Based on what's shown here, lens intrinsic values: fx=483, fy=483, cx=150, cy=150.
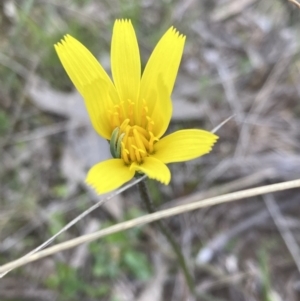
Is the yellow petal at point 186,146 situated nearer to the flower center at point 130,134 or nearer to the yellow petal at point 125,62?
A: the flower center at point 130,134

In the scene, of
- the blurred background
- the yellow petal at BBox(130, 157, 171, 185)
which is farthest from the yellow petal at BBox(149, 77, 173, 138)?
the blurred background

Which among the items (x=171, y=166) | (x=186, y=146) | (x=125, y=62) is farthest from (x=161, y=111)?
(x=171, y=166)

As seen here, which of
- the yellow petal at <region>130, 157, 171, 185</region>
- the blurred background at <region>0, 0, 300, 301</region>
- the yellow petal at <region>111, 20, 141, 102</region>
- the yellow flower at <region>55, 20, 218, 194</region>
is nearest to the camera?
the yellow petal at <region>130, 157, 171, 185</region>

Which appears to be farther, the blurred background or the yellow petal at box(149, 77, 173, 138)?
the blurred background

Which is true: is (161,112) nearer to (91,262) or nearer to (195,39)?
(91,262)

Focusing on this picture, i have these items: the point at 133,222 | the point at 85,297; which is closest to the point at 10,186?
the point at 85,297

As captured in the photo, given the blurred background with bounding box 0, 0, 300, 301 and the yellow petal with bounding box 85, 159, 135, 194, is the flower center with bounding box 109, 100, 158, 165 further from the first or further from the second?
the blurred background with bounding box 0, 0, 300, 301
